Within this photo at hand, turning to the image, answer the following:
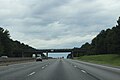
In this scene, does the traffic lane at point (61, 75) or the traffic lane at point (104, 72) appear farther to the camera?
the traffic lane at point (104, 72)

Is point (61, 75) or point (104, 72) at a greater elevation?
point (104, 72)

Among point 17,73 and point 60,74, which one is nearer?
point 60,74

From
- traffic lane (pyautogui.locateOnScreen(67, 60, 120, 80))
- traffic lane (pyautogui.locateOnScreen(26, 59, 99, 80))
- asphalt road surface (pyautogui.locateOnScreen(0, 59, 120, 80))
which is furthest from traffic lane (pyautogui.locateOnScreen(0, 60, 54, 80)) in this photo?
traffic lane (pyautogui.locateOnScreen(67, 60, 120, 80))

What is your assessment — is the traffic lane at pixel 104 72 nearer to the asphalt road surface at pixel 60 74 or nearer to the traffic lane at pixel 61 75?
the asphalt road surface at pixel 60 74

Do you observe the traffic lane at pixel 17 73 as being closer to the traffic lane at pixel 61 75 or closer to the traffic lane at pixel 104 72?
the traffic lane at pixel 61 75

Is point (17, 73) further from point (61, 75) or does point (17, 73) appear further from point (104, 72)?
point (104, 72)

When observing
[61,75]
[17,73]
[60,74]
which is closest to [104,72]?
[60,74]

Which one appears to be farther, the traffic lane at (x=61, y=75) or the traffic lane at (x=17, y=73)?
the traffic lane at (x=17, y=73)

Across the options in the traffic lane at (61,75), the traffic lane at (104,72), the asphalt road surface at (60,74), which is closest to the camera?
the traffic lane at (61,75)

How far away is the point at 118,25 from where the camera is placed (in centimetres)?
11888

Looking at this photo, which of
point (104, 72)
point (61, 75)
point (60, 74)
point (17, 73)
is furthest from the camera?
point (104, 72)

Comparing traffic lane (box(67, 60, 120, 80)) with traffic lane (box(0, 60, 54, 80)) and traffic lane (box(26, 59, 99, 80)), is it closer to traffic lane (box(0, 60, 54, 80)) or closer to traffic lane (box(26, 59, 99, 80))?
traffic lane (box(26, 59, 99, 80))

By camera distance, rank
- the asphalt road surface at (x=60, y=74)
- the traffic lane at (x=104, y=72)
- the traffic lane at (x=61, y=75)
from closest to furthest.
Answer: the traffic lane at (x=61, y=75) → the asphalt road surface at (x=60, y=74) → the traffic lane at (x=104, y=72)

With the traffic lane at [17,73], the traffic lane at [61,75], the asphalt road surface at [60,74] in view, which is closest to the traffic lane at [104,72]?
the asphalt road surface at [60,74]
